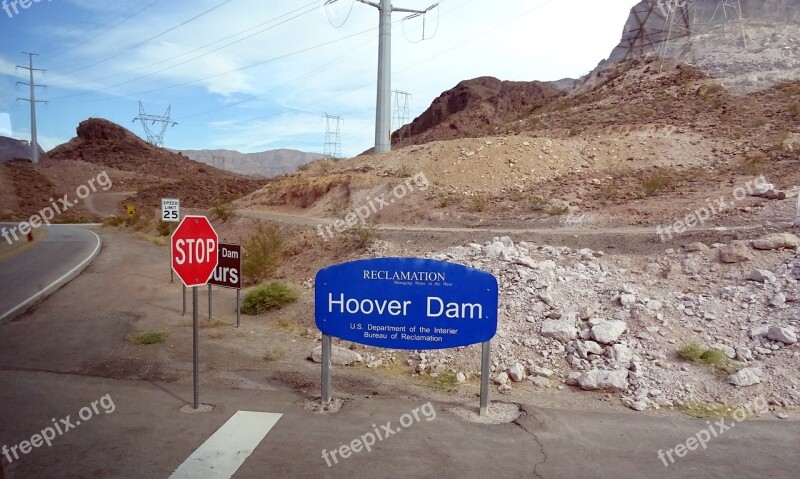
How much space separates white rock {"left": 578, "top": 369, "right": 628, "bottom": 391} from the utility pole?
3061 cm

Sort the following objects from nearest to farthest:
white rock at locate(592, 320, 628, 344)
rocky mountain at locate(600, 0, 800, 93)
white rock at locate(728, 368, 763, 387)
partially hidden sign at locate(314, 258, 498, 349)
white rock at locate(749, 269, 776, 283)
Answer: partially hidden sign at locate(314, 258, 498, 349) < white rock at locate(728, 368, 763, 387) < white rock at locate(592, 320, 628, 344) < white rock at locate(749, 269, 776, 283) < rocky mountain at locate(600, 0, 800, 93)

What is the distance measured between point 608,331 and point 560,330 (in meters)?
0.62

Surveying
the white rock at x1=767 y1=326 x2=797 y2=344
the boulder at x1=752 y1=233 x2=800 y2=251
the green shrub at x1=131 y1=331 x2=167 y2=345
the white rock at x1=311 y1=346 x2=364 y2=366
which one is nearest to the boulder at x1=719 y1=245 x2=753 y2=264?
the boulder at x1=752 y1=233 x2=800 y2=251

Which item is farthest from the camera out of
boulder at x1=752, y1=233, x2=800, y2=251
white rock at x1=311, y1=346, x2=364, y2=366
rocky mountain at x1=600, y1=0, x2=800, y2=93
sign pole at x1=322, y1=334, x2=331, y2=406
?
rocky mountain at x1=600, y1=0, x2=800, y2=93

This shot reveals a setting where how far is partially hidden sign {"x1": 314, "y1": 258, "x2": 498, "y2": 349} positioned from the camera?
5703 mm

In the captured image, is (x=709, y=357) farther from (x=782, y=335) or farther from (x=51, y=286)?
(x=51, y=286)

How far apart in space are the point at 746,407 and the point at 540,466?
3171mm

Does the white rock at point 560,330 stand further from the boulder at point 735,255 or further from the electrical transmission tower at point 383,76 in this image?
the electrical transmission tower at point 383,76

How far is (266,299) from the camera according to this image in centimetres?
1134

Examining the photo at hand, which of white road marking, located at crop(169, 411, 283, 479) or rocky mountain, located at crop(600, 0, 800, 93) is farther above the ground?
rocky mountain, located at crop(600, 0, 800, 93)

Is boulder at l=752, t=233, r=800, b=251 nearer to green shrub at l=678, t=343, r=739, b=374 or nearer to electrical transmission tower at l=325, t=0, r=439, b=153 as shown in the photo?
green shrub at l=678, t=343, r=739, b=374

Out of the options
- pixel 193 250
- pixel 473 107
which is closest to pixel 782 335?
pixel 193 250

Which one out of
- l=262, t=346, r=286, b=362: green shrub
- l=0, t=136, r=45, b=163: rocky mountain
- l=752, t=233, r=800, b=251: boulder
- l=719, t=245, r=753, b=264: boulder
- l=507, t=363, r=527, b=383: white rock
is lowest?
l=262, t=346, r=286, b=362: green shrub

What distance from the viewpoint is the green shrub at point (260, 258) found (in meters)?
14.9
